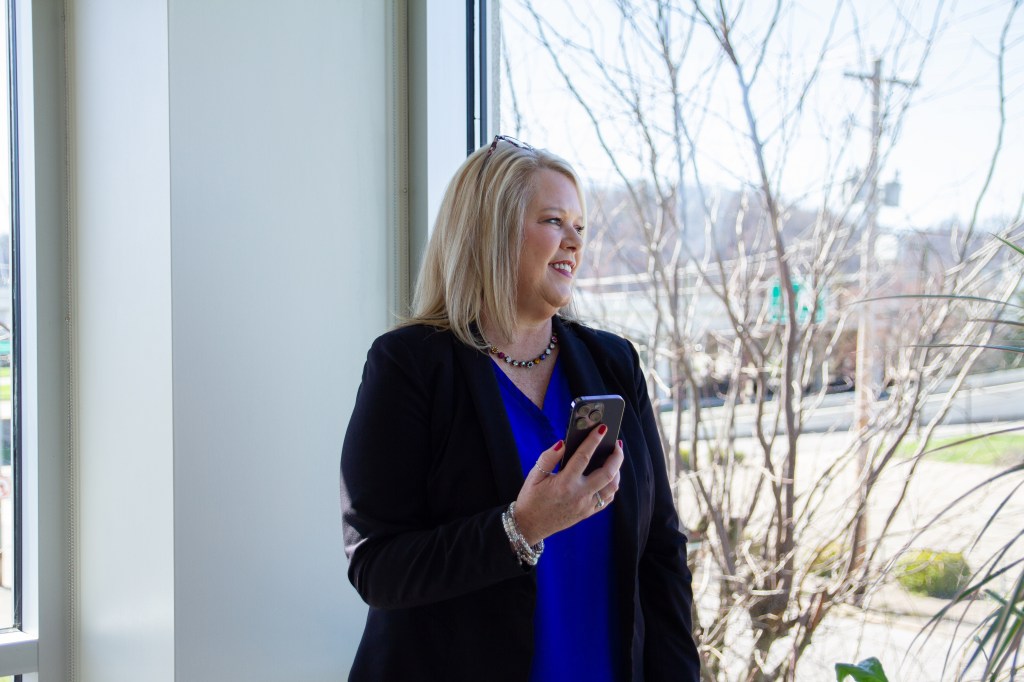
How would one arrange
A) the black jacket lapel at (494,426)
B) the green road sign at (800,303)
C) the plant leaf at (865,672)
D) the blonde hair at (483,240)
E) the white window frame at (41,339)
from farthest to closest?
the white window frame at (41,339) < the green road sign at (800,303) < the blonde hair at (483,240) < the black jacket lapel at (494,426) < the plant leaf at (865,672)

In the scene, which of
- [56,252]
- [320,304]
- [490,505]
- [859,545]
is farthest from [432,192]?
[859,545]

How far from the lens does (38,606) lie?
2141mm

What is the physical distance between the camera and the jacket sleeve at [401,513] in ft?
4.04

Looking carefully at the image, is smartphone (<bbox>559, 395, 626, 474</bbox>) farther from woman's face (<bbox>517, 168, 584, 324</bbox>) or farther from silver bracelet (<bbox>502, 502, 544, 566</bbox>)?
woman's face (<bbox>517, 168, 584, 324</bbox>)

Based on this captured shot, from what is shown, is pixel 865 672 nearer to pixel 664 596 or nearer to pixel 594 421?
→ pixel 664 596

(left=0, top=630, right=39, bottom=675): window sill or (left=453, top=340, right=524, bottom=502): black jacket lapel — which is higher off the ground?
(left=453, top=340, right=524, bottom=502): black jacket lapel

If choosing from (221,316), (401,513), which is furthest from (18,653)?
(401,513)

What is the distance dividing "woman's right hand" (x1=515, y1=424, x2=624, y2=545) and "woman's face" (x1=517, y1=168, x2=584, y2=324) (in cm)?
32

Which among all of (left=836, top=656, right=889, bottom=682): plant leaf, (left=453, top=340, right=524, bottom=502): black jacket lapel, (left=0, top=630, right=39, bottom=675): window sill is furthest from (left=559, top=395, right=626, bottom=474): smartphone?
(left=0, top=630, right=39, bottom=675): window sill

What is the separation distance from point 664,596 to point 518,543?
0.38 meters

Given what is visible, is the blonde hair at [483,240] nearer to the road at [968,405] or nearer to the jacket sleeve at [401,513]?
the jacket sleeve at [401,513]

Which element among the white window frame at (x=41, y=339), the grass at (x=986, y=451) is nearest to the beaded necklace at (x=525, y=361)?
the grass at (x=986, y=451)

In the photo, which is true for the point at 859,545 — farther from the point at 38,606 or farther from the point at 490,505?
the point at 38,606

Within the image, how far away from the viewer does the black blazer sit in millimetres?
1259
